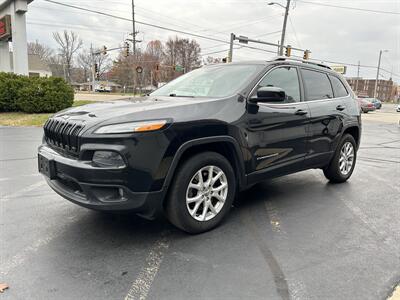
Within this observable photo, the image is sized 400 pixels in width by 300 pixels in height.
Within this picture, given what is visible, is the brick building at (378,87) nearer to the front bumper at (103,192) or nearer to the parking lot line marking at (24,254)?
the front bumper at (103,192)

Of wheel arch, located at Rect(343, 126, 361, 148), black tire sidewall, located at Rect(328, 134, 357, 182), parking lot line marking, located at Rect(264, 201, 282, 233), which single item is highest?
wheel arch, located at Rect(343, 126, 361, 148)

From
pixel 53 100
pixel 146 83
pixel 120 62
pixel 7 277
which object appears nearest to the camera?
pixel 7 277

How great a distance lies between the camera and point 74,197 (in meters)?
3.02

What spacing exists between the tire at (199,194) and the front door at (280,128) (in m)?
0.45

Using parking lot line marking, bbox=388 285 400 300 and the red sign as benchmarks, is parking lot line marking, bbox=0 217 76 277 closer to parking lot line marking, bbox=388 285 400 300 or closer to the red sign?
parking lot line marking, bbox=388 285 400 300

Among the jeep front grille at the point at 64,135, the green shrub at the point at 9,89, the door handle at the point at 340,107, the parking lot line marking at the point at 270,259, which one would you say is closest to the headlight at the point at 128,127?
the jeep front grille at the point at 64,135

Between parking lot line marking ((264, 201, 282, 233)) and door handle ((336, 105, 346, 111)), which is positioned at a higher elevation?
door handle ((336, 105, 346, 111))

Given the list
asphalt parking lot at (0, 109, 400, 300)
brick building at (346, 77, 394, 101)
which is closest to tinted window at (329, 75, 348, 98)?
asphalt parking lot at (0, 109, 400, 300)

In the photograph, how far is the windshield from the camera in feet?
12.7

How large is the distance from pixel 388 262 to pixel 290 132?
178 cm

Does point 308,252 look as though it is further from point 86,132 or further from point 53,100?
point 53,100

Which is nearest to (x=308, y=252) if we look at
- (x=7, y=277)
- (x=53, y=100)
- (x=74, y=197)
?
(x=74, y=197)

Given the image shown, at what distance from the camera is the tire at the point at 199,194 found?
10.4 ft

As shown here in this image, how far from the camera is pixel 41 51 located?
88.7m
